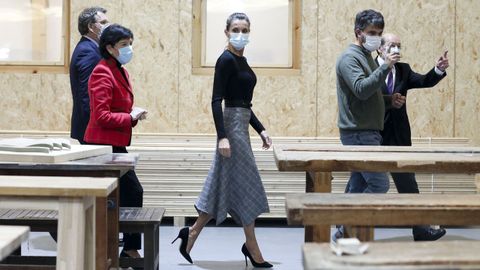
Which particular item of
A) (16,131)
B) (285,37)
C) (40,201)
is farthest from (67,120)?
(40,201)

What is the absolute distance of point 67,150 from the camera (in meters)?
3.65

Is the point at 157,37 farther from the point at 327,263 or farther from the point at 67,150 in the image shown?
the point at 327,263

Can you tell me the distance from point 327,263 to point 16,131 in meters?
5.76

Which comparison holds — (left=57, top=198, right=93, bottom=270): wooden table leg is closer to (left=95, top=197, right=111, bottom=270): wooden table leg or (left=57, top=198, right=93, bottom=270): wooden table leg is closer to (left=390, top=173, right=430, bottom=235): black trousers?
(left=95, top=197, right=111, bottom=270): wooden table leg

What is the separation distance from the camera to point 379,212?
2.56m

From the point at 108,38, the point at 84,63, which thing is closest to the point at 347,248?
the point at 108,38

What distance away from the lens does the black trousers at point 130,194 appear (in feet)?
14.8

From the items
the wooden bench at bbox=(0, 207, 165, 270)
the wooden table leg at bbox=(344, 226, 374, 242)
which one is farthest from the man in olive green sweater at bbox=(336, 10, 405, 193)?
the wooden table leg at bbox=(344, 226, 374, 242)

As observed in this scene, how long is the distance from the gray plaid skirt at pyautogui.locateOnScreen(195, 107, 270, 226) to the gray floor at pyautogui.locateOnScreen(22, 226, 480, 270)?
40 centimetres

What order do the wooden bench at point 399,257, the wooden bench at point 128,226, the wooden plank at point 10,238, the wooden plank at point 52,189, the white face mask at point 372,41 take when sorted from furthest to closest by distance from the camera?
1. the white face mask at point 372,41
2. the wooden bench at point 128,226
3. the wooden plank at point 52,189
4. the wooden plank at point 10,238
5. the wooden bench at point 399,257

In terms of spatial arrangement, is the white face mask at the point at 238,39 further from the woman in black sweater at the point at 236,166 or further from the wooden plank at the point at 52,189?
the wooden plank at the point at 52,189

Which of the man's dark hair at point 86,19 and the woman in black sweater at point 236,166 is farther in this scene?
the man's dark hair at point 86,19

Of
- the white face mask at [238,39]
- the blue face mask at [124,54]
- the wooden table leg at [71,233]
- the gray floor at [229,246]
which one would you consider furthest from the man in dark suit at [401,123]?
the wooden table leg at [71,233]

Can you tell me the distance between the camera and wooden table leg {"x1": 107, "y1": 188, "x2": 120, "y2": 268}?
3525 mm
